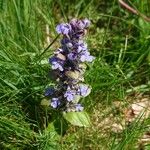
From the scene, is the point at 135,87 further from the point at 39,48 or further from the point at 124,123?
the point at 39,48

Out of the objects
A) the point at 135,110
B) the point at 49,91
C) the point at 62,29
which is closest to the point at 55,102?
the point at 49,91

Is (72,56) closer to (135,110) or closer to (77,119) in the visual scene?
(77,119)

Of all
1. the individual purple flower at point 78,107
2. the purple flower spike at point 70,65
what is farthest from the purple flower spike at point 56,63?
the individual purple flower at point 78,107

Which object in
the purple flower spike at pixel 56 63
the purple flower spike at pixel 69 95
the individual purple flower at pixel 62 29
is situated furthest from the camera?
the purple flower spike at pixel 69 95

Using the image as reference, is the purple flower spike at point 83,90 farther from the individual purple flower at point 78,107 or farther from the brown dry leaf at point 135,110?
the brown dry leaf at point 135,110

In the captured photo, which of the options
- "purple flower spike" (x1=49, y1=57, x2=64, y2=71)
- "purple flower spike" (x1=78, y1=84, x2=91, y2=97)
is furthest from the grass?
"purple flower spike" (x1=49, y1=57, x2=64, y2=71)

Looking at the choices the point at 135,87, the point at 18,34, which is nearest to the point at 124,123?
the point at 135,87
